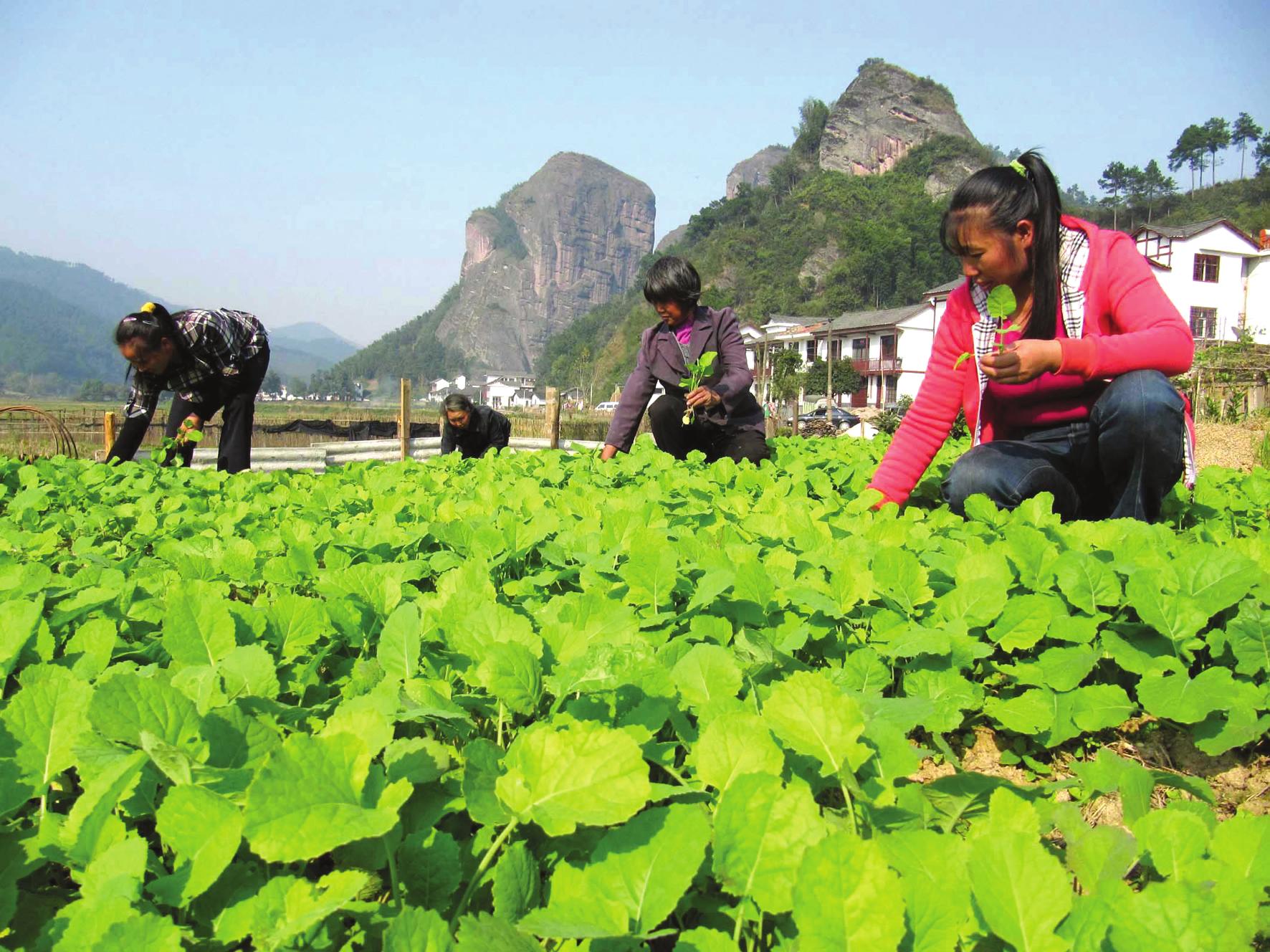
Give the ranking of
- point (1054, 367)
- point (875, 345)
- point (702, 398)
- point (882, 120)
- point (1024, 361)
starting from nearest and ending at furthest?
point (1024, 361)
point (1054, 367)
point (702, 398)
point (875, 345)
point (882, 120)

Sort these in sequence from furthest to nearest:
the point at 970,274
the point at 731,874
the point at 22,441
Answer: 1. the point at 22,441
2. the point at 970,274
3. the point at 731,874

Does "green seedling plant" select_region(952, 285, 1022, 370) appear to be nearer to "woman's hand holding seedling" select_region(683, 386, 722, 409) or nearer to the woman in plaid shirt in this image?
"woman's hand holding seedling" select_region(683, 386, 722, 409)

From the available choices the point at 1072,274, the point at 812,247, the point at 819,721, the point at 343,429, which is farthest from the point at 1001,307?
the point at 812,247

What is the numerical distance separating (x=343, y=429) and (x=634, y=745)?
23.1 meters

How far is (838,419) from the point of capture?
49.1 m

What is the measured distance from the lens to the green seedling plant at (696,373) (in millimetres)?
5043

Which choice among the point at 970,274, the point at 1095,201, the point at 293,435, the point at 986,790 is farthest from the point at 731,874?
the point at 1095,201

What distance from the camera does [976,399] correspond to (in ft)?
11.0

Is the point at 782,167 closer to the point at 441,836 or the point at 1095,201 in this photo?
the point at 1095,201

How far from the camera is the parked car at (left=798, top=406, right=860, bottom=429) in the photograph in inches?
1821

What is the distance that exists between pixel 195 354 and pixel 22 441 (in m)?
15.3

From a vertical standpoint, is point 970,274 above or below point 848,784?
above

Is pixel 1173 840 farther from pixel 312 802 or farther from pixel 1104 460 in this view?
pixel 1104 460

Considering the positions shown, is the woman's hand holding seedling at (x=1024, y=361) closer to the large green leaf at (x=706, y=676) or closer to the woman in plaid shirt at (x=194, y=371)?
the large green leaf at (x=706, y=676)
